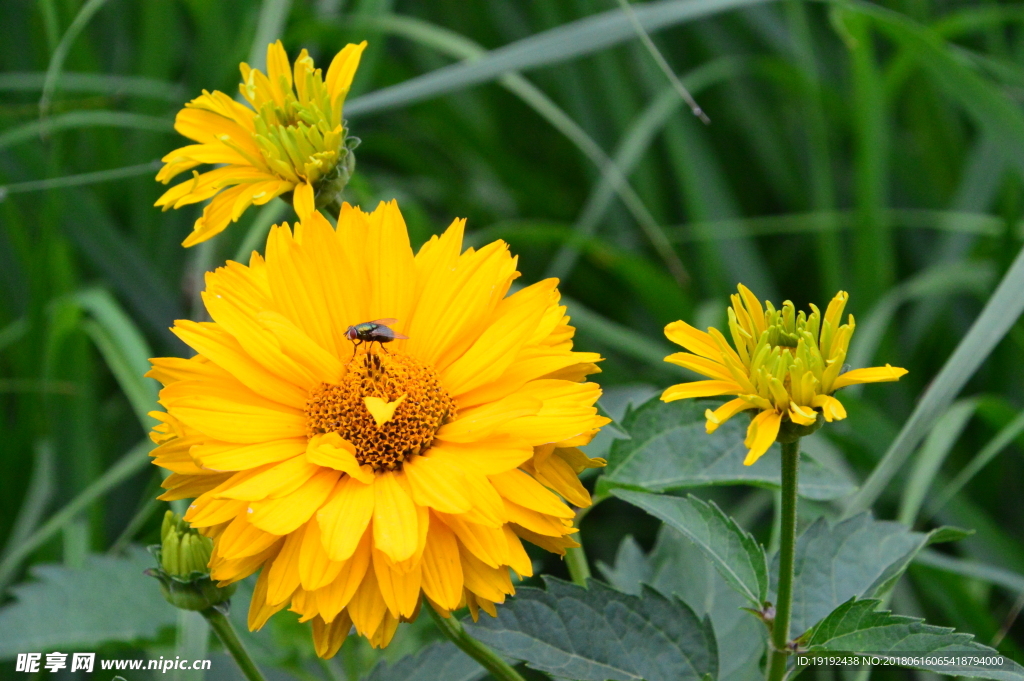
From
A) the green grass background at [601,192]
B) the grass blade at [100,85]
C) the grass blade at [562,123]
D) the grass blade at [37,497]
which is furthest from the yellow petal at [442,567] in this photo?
the grass blade at [100,85]

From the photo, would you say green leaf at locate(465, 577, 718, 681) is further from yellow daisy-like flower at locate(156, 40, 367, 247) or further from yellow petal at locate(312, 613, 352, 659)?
yellow daisy-like flower at locate(156, 40, 367, 247)

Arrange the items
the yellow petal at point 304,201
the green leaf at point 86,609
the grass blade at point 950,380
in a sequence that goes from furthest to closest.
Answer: the green leaf at point 86,609
the grass blade at point 950,380
the yellow petal at point 304,201

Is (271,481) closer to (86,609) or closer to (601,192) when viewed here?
(86,609)

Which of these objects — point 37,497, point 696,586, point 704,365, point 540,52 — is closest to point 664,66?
point 540,52

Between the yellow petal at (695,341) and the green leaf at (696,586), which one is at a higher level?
the yellow petal at (695,341)

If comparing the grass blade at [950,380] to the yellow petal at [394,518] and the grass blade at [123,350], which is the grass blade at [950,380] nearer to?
the yellow petal at [394,518]

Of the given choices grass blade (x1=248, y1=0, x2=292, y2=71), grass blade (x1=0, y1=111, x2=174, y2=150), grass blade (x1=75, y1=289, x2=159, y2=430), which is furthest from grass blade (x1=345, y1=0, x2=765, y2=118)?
grass blade (x1=75, y1=289, x2=159, y2=430)
